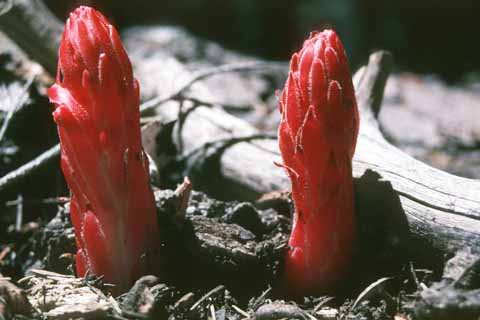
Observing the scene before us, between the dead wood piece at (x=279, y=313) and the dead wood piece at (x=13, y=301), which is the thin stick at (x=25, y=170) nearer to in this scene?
the dead wood piece at (x=13, y=301)

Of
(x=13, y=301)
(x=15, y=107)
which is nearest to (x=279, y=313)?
(x=13, y=301)

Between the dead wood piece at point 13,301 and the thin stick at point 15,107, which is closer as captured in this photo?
the dead wood piece at point 13,301

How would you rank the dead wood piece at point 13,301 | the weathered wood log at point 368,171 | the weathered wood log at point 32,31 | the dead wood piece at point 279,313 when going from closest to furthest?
the dead wood piece at point 13,301, the dead wood piece at point 279,313, the weathered wood log at point 368,171, the weathered wood log at point 32,31

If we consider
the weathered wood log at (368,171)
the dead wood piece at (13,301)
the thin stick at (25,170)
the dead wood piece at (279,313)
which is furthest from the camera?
the thin stick at (25,170)

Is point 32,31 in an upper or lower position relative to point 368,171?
upper

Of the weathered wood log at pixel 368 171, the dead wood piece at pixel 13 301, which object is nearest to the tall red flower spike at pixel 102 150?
the dead wood piece at pixel 13 301

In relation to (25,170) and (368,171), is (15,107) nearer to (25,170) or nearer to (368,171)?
(25,170)

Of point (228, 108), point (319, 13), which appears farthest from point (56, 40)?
point (319, 13)
